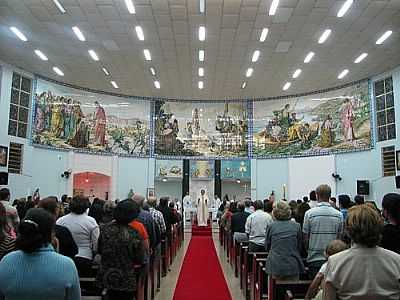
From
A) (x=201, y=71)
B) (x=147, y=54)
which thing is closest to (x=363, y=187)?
(x=201, y=71)

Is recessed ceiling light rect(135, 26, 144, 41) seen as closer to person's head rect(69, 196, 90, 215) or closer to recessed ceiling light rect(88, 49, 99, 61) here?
recessed ceiling light rect(88, 49, 99, 61)

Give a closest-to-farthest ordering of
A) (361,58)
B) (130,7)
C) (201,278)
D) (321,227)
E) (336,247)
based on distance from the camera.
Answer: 1. (336,247)
2. (321,227)
3. (201,278)
4. (130,7)
5. (361,58)

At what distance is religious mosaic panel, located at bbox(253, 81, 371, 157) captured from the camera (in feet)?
63.8

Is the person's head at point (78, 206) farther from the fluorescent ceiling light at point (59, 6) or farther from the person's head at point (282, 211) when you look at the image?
the fluorescent ceiling light at point (59, 6)

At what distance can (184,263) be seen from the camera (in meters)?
11.0

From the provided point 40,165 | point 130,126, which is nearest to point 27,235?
point 40,165

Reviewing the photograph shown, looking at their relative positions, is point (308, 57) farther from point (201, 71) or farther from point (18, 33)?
point (18, 33)

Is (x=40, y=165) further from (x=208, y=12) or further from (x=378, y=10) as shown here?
(x=378, y=10)

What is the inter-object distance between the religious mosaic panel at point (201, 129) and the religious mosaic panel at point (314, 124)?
978mm

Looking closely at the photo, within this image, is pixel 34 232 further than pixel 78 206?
No

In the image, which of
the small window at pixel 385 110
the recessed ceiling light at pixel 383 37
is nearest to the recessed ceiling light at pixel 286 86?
the small window at pixel 385 110

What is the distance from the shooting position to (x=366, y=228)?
93.7 inches

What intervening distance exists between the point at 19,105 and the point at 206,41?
8.85 meters

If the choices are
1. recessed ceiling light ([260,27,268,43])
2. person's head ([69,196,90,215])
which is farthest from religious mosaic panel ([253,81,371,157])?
person's head ([69,196,90,215])
